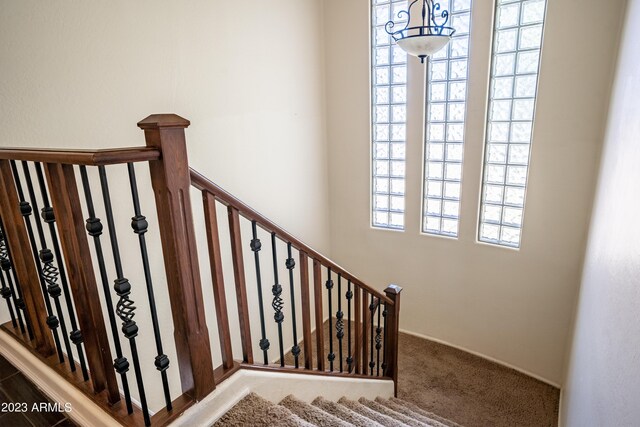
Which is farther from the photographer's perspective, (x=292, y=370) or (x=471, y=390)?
(x=471, y=390)

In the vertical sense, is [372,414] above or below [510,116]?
below

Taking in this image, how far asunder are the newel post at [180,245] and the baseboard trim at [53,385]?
0.29 m

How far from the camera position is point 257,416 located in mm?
1405

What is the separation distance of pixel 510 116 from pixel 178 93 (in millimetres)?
2941

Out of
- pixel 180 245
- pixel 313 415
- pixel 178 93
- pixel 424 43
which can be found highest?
pixel 424 43

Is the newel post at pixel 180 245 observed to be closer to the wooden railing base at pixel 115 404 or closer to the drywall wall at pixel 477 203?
the wooden railing base at pixel 115 404

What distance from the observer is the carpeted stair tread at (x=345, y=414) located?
1780 mm

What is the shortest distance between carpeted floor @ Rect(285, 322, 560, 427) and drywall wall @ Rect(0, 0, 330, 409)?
58.2 inches

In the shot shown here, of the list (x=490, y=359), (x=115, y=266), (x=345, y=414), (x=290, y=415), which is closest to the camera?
(x=115, y=266)

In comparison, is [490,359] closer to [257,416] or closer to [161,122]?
[257,416]

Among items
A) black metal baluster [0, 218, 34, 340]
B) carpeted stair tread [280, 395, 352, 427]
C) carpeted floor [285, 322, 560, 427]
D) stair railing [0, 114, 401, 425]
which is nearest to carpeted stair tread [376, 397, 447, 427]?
carpeted floor [285, 322, 560, 427]

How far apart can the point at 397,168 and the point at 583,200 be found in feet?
5.92

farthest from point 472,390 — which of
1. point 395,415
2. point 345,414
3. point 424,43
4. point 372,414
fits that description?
point 424,43

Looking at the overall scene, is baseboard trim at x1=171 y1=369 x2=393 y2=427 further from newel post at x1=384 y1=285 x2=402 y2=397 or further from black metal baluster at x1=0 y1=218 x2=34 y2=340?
black metal baluster at x1=0 y1=218 x2=34 y2=340
